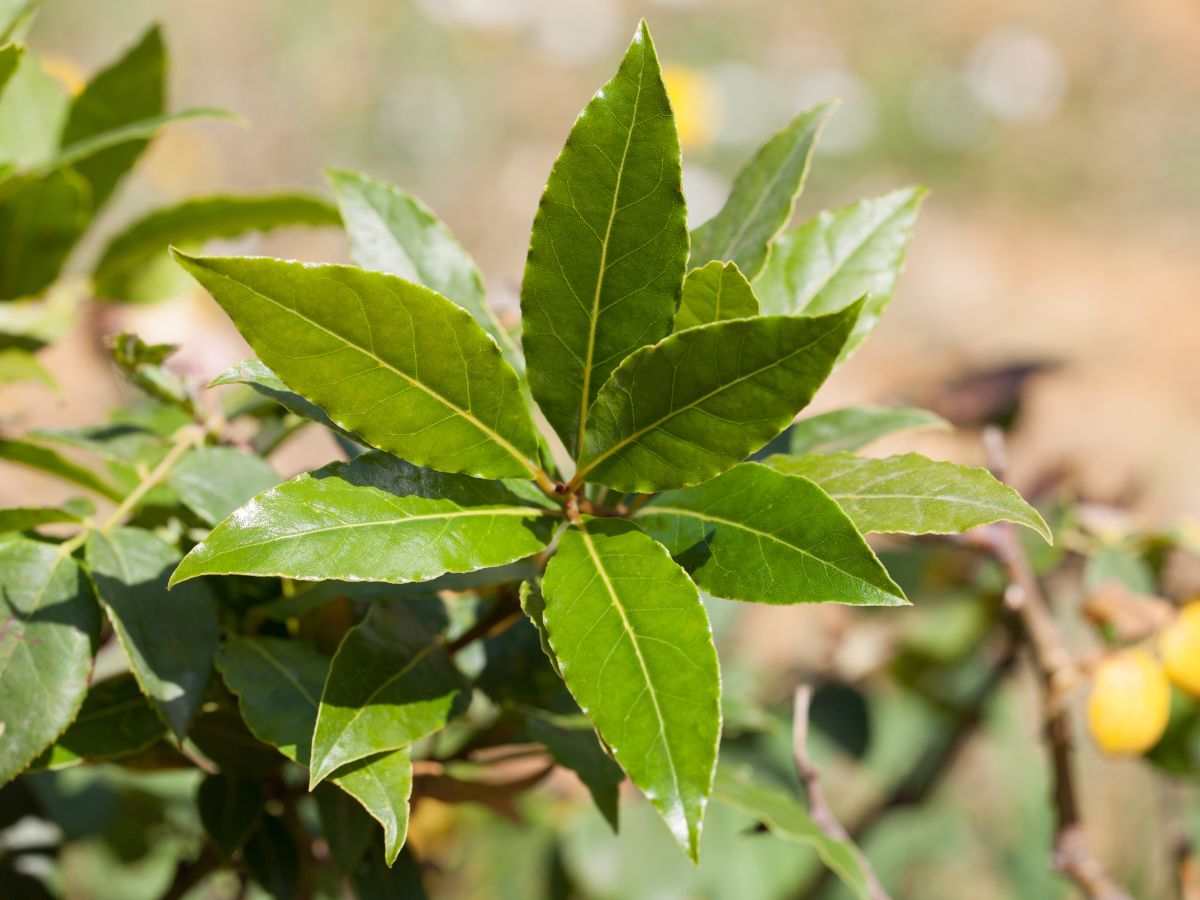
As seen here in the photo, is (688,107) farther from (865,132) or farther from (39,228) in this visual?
(39,228)

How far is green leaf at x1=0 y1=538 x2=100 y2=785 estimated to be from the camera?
0.65m

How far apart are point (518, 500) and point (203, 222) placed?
50 cm

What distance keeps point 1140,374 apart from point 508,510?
6.11m

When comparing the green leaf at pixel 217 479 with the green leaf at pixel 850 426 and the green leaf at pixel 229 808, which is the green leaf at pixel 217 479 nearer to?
the green leaf at pixel 229 808

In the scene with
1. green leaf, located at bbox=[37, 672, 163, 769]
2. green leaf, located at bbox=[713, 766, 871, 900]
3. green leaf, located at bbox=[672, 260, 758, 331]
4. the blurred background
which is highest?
green leaf, located at bbox=[672, 260, 758, 331]

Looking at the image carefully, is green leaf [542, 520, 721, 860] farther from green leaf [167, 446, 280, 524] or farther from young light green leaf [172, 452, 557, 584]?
green leaf [167, 446, 280, 524]

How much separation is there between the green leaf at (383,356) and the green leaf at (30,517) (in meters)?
0.27

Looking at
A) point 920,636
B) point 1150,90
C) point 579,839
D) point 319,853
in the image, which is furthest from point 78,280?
point 1150,90

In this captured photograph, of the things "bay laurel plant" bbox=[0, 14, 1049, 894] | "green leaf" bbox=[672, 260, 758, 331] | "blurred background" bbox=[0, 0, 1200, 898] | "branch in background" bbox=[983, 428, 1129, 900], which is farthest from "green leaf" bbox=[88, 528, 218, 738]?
"blurred background" bbox=[0, 0, 1200, 898]

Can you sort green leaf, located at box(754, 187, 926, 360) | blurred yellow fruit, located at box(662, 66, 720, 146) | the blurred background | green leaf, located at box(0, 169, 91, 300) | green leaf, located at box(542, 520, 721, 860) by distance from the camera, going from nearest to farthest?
green leaf, located at box(542, 520, 721, 860) → green leaf, located at box(754, 187, 926, 360) → green leaf, located at box(0, 169, 91, 300) → blurred yellow fruit, located at box(662, 66, 720, 146) → the blurred background

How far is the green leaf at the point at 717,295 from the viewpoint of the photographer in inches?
23.7

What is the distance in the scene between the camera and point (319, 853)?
3.57ft

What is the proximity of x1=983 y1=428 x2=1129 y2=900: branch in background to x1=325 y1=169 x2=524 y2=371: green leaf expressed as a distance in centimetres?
63

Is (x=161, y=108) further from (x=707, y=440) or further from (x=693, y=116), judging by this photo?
(x=693, y=116)
